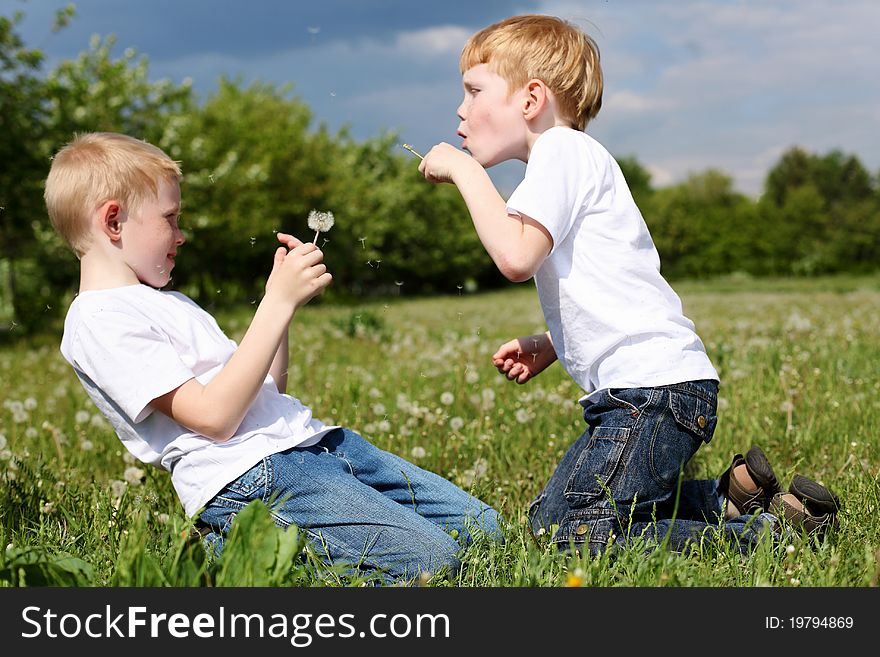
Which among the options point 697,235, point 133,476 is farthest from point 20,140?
point 697,235

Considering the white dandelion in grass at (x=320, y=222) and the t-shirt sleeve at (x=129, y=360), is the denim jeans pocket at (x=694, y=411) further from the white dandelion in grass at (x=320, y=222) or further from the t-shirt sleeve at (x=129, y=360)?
the t-shirt sleeve at (x=129, y=360)

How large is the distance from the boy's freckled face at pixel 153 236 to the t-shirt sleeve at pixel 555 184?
127cm

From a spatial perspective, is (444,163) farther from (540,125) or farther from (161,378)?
(161,378)

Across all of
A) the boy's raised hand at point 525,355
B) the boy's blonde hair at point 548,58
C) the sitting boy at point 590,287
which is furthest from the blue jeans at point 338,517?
the boy's blonde hair at point 548,58

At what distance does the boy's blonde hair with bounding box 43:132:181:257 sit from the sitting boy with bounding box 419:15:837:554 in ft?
3.40

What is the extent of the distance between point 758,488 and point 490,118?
182 cm

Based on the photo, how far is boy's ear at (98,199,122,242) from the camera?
3.06m

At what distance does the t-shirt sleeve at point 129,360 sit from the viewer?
2.86m

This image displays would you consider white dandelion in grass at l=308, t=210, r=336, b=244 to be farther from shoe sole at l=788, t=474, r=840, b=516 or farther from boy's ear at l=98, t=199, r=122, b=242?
shoe sole at l=788, t=474, r=840, b=516

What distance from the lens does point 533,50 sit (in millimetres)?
3240

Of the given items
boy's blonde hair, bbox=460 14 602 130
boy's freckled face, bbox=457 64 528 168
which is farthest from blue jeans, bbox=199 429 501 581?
boy's blonde hair, bbox=460 14 602 130

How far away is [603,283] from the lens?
312 centimetres

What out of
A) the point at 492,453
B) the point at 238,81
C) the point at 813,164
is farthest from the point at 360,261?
the point at 813,164
